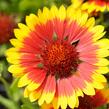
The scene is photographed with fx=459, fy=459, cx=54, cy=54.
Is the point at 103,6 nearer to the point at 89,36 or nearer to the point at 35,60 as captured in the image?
the point at 89,36

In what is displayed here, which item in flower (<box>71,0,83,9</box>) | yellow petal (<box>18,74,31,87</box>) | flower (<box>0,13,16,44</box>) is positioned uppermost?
flower (<box>0,13,16,44</box>)

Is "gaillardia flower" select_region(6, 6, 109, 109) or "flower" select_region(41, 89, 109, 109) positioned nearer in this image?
"gaillardia flower" select_region(6, 6, 109, 109)

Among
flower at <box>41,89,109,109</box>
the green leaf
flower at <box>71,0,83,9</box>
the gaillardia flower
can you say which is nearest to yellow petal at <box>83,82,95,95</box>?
the gaillardia flower

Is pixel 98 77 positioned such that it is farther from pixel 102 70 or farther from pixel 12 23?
pixel 12 23

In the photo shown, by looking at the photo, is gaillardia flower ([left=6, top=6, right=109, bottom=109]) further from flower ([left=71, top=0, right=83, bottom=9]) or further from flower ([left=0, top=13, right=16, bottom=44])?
flower ([left=0, top=13, right=16, bottom=44])

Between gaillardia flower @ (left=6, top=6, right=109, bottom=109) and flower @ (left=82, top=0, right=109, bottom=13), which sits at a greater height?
flower @ (left=82, top=0, right=109, bottom=13)

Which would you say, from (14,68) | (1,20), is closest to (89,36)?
(14,68)
